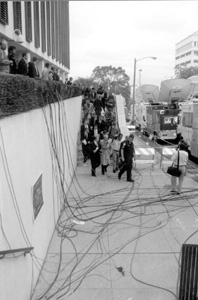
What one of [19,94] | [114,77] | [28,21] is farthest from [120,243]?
[114,77]

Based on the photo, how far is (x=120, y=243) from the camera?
658cm

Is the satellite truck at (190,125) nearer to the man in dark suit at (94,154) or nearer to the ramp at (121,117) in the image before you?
the ramp at (121,117)

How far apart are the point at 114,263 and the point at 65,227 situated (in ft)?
6.56

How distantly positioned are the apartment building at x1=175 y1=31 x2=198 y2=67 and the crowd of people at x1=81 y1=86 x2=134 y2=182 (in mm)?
89388

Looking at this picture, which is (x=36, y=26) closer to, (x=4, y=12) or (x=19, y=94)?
(x=4, y=12)

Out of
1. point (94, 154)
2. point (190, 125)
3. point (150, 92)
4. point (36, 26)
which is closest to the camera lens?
point (94, 154)

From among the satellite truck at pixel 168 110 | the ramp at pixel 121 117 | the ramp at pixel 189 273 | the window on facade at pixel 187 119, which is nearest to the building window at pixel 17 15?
the ramp at pixel 121 117

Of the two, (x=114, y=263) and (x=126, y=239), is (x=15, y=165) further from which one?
(x=126, y=239)

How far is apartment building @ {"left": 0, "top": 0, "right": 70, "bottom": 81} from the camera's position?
1673cm

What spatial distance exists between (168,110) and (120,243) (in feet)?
60.1

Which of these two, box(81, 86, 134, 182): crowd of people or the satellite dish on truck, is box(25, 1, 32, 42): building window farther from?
the satellite dish on truck

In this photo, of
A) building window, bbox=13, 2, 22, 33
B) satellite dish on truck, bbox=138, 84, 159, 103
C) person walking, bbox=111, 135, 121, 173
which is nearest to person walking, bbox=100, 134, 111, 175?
person walking, bbox=111, 135, 121, 173

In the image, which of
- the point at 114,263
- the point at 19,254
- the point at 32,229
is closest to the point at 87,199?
the point at 114,263

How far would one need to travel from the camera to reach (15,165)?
4.09m
